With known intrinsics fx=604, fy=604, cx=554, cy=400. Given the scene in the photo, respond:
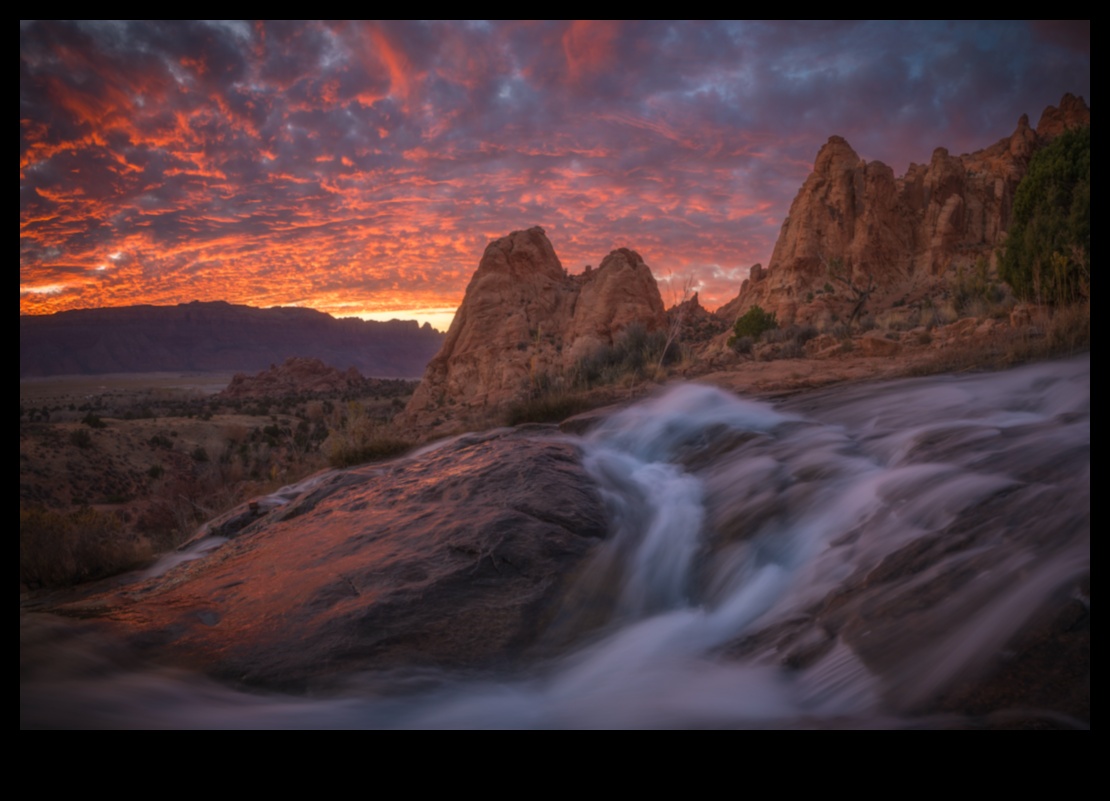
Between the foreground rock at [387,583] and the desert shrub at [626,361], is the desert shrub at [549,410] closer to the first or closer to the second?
the desert shrub at [626,361]

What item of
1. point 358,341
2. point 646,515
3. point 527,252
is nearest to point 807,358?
point 646,515

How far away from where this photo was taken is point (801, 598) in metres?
3.80

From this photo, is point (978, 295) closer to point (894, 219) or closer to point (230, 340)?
point (894, 219)

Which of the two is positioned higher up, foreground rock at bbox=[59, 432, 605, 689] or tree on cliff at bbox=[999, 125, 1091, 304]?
tree on cliff at bbox=[999, 125, 1091, 304]

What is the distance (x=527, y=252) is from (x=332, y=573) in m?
30.9

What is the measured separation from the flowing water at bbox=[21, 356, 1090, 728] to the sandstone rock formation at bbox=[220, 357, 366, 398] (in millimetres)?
54281

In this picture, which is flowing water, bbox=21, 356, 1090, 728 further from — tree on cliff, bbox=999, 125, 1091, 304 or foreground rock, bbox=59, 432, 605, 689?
tree on cliff, bbox=999, 125, 1091, 304

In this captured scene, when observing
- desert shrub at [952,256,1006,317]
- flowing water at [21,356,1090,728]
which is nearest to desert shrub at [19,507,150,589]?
flowing water at [21,356,1090,728]

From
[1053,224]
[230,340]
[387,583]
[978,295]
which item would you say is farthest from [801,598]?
[230,340]

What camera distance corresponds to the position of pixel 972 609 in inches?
118

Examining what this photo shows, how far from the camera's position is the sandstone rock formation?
56375 millimetres

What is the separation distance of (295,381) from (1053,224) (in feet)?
201
